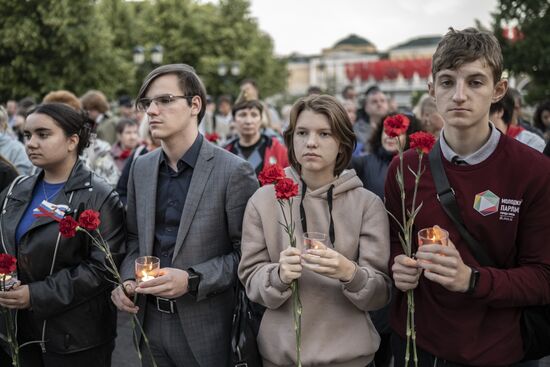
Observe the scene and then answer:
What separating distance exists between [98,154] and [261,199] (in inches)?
169

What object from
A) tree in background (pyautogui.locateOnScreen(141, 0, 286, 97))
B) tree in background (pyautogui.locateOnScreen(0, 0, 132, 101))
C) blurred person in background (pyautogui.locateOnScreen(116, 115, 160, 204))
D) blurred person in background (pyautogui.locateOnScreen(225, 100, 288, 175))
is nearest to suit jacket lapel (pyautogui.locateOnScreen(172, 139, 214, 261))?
blurred person in background (pyautogui.locateOnScreen(116, 115, 160, 204))

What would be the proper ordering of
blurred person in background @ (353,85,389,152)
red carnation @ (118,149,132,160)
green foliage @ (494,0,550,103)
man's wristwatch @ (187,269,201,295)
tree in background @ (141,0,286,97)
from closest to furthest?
1. man's wristwatch @ (187,269,201,295)
2. blurred person in background @ (353,85,389,152)
3. red carnation @ (118,149,132,160)
4. green foliage @ (494,0,550,103)
5. tree in background @ (141,0,286,97)

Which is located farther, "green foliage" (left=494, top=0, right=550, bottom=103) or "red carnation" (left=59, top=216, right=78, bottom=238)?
"green foliage" (left=494, top=0, right=550, bottom=103)

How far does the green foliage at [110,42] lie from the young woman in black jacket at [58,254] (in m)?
23.3

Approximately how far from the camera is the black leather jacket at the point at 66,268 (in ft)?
10.1

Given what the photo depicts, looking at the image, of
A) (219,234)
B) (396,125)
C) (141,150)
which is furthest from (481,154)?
(141,150)

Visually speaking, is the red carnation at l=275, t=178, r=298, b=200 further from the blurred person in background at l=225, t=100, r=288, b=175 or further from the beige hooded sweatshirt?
the blurred person in background at l=225, t=100, r=288, b=175

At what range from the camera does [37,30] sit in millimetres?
24391

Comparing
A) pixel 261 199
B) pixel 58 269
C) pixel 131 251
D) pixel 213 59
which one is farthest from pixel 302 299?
pixel 213 59

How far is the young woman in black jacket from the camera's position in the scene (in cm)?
309

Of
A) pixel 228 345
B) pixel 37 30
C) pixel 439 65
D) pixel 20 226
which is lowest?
pixel 228 345

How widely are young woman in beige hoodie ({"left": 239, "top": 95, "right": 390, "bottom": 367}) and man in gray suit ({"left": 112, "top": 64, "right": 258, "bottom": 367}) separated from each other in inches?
11.0

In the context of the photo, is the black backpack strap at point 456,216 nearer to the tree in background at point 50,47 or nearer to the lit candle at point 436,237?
the lit candle at point 436,237

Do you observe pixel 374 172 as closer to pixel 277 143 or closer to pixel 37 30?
pixel 277 143
